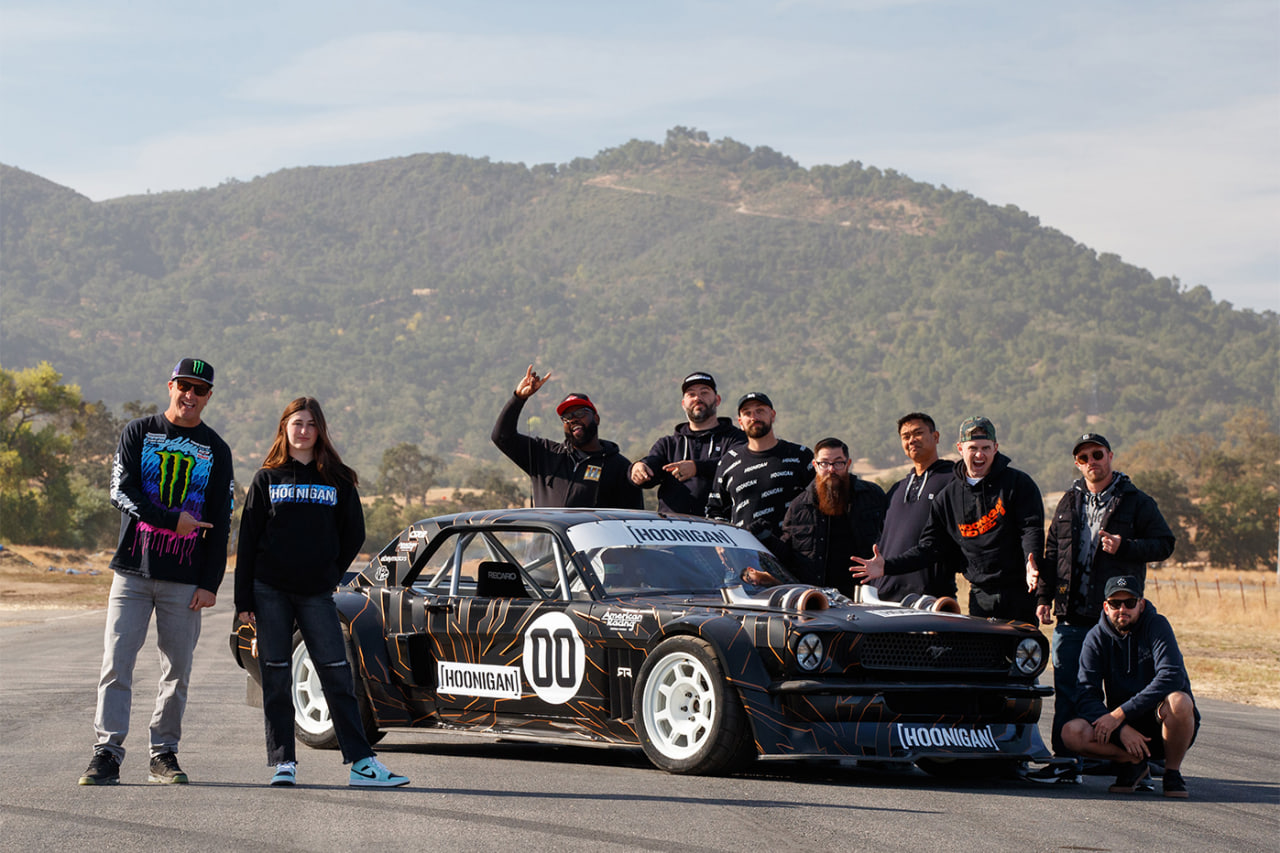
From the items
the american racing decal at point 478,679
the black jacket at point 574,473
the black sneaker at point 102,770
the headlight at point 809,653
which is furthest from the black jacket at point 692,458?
the black sneaker at point 102,770

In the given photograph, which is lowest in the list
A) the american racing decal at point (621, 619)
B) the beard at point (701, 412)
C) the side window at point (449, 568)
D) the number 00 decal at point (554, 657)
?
the number 00 decal at point (554, 657)

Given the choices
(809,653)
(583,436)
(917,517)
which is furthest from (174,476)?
(917,517)

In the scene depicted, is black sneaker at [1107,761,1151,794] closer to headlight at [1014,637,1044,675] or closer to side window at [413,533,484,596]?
headlight at [1014,637,1044,675]

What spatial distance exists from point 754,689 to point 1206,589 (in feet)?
152

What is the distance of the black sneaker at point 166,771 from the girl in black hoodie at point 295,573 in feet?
1.42

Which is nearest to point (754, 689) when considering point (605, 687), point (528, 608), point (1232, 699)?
point (605, 687)

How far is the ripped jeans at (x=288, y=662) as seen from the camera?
8.05 metres

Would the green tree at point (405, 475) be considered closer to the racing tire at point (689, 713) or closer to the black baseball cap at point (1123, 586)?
the racing tire at point (689, 713)

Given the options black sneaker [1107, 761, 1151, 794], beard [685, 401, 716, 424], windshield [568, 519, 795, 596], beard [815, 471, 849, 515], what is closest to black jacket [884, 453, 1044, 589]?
beard [815, 471, 849, 515]

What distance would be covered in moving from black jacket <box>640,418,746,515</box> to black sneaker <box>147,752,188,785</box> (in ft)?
13.8

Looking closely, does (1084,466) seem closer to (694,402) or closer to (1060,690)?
(1060,690)

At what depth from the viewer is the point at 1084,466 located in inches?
371

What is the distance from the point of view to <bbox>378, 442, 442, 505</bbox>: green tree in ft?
406

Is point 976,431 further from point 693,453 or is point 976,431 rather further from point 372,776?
point 372,776
